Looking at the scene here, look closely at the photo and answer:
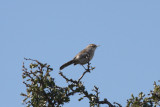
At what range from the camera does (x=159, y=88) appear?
273 inches

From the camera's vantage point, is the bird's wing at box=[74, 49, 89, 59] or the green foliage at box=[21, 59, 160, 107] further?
the bird's wing at box=[74, 49, 89, 59]

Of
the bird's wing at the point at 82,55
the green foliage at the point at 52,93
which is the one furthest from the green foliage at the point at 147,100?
the bird's wing at the point at 82,55

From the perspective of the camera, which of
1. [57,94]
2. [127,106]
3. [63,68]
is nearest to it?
[127,106]

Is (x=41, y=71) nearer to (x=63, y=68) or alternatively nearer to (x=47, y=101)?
(x=47, y=101)

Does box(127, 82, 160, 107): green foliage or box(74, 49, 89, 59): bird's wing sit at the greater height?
box(74, 49, 89, 59): bird's wing

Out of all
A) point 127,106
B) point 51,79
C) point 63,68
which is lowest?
point 127,106

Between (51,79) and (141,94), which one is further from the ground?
(51,79)

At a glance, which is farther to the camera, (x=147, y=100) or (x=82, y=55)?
(x=82, y=55)

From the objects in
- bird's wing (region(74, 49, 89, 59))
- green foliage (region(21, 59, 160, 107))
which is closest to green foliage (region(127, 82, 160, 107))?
green foliage (region(21, 59, 160, 107))

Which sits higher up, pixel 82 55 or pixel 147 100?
pixel 82 55

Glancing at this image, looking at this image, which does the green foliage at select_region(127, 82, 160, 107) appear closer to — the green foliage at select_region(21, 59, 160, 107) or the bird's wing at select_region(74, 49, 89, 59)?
the green foliage at select_region(21, 59, 160, 107)

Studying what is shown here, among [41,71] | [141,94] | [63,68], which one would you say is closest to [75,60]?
[63,68]

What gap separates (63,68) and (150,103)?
3.90 m

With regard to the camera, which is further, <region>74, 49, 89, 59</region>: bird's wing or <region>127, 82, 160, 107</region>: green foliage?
<region>74, 49, 89, 59</region>: bird's wing
